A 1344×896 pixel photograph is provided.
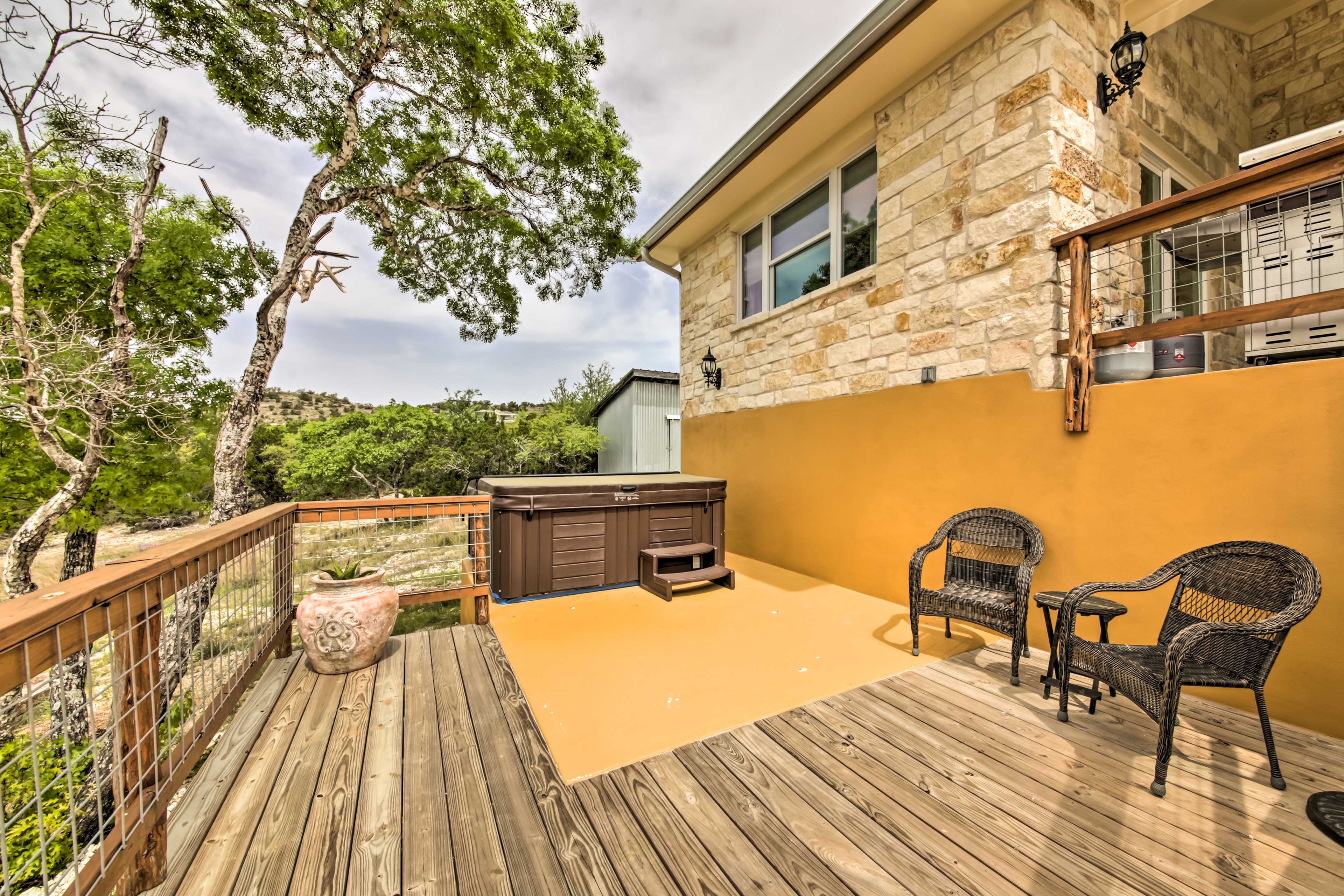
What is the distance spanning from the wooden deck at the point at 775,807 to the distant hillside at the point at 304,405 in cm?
2081

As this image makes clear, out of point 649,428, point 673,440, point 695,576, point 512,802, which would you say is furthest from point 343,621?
point 673,440

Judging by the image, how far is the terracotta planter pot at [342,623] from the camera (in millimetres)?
2916

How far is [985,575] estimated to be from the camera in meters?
3.38

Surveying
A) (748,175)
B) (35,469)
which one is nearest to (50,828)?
(35,469)

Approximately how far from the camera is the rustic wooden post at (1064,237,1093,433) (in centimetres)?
308

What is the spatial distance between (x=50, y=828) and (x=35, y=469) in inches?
219

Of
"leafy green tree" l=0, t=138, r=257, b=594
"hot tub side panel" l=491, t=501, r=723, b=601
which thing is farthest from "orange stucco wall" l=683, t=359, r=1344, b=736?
"leafy green tree" l=0, t=138, r=257, b=594

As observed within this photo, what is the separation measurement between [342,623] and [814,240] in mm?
4814

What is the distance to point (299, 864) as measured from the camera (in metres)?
1.75

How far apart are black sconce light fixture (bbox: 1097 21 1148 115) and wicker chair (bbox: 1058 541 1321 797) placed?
2.97m

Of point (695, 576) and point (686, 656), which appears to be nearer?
point (686, 656)

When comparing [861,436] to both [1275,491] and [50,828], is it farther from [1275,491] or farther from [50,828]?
[50,828]

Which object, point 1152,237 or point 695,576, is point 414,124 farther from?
point 1152,237

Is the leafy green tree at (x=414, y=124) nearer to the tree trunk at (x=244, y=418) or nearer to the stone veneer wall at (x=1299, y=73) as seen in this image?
the tree trunk at (x=244, y=418)
